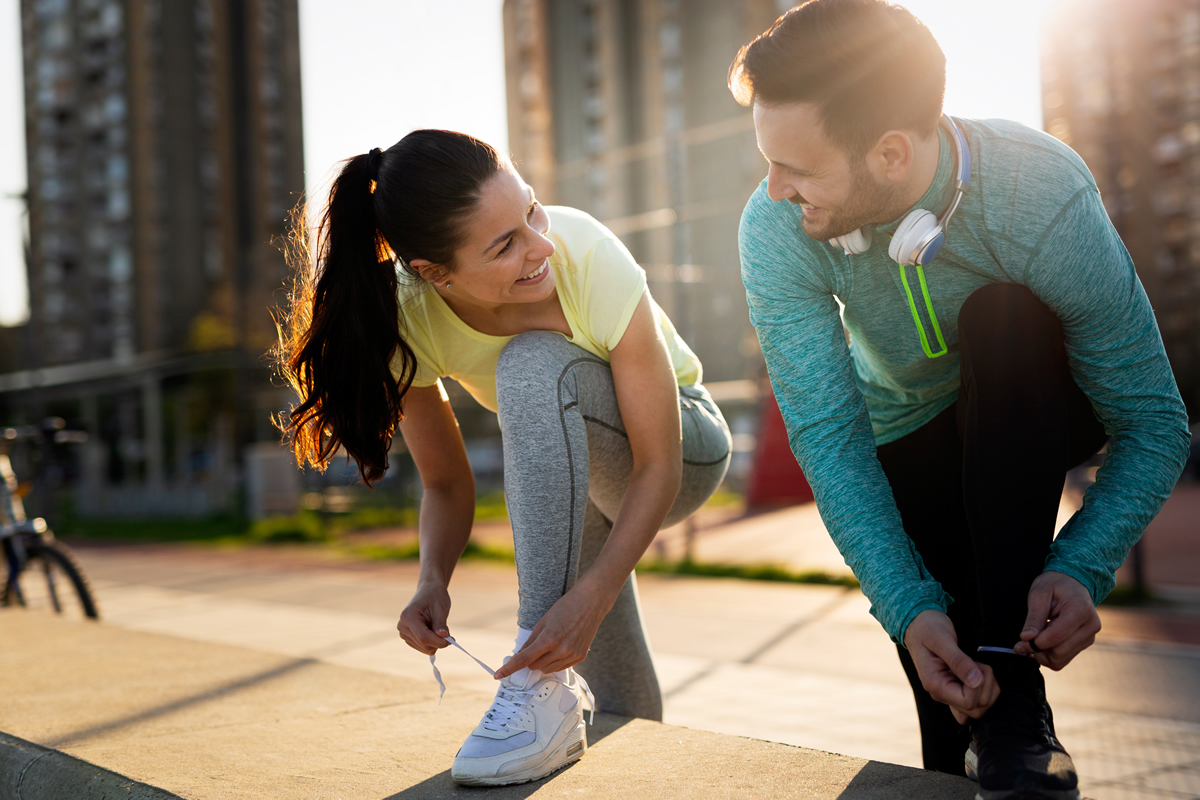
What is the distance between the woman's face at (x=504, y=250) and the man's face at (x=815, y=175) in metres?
0.38

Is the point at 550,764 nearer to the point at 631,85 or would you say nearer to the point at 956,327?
the point at 956,327

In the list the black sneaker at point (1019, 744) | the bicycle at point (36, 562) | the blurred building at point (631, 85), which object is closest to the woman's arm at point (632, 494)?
the black sneaker at point (1019, 744)

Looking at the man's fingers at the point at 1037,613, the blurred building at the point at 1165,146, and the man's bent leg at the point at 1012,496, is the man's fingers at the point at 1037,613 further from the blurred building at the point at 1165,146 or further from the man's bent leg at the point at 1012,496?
the blurred building at the point at 1165,146

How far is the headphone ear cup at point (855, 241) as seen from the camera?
1.39 m

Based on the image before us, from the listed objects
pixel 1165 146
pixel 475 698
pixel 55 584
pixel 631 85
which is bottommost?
pixel 55 584

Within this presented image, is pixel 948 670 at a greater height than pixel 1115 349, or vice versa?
pixel 1115 349

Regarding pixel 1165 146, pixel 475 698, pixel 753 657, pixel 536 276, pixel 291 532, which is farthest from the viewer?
pixel 1165 146

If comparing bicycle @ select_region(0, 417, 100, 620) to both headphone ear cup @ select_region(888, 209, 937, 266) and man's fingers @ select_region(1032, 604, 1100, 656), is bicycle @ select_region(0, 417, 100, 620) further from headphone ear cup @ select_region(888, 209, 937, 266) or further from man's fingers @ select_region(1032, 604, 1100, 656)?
man's fingers @ select_region(1032, 604, 1100, 656)

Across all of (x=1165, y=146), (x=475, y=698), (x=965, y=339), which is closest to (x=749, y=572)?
(x=475, y=698)

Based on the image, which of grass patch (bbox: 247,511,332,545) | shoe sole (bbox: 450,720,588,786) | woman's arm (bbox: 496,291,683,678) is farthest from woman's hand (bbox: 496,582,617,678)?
grass patch (bbox: 247,511,332,545)

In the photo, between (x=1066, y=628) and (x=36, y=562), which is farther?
(x=36, y=562)

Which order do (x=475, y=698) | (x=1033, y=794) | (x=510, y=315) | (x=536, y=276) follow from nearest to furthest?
(x=1033, y=794), (x=536, y=276), (x=510, y=315), (x=475, y=698)

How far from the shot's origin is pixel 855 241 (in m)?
1.40

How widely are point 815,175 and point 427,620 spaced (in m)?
0.90
